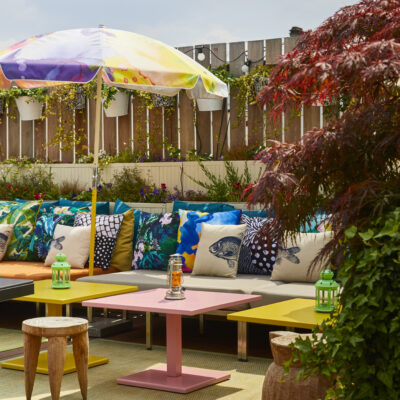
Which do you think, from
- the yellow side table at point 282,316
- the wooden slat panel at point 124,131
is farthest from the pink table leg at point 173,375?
the wooden slat panel at point 124,131

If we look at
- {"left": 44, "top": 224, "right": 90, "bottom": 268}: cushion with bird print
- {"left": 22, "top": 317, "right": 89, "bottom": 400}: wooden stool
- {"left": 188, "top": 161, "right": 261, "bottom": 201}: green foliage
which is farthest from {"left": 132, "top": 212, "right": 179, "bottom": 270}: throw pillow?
{"left": 22, "top": 317, "right": 89, "bottom": 400}: wooden stool

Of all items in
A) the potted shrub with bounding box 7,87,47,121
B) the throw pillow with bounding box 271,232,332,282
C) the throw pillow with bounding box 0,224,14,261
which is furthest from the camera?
the potted shrub with bounding box 7,87,47,121

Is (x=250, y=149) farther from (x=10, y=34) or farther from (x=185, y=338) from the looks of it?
(x=10, y=34)

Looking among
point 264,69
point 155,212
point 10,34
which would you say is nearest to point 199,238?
point 155,212

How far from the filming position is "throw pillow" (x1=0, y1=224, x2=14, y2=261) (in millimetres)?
6777

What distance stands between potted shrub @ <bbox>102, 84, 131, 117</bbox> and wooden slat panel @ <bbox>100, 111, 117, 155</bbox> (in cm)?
17

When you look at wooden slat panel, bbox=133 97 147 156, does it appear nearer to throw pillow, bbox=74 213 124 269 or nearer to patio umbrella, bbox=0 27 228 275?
throw pillow, bbox=74 213 124 269

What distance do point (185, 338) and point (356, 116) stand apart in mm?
3133

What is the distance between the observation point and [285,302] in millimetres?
4668

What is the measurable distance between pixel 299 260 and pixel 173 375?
157cm

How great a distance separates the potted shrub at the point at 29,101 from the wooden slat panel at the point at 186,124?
1.75m

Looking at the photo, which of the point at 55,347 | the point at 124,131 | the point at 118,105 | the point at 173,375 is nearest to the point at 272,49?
the point at 118,105

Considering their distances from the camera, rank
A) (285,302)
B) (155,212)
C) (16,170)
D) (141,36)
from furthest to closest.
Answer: (16,170) → (155,212) → (141,36) → (285,302)

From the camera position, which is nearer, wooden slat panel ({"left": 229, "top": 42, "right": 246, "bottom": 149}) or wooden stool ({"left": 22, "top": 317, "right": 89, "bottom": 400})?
wooden stool ({"left": 22, "top": 317, "right": 89, "bottom": 400})
